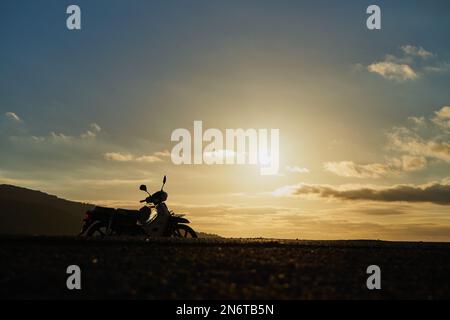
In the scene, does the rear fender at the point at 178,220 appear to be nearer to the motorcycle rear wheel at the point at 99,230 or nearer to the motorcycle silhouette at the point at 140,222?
the motorcycle silhouette at the point at 140,222

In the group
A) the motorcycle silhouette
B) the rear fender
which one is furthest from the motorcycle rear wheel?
the rear fender

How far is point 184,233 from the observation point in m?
22.7

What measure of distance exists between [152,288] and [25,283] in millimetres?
1941

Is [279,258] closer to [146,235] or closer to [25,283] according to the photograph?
[25,283]

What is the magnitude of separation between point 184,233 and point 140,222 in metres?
1.76

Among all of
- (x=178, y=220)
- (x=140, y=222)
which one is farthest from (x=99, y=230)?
(x=178, y=220)

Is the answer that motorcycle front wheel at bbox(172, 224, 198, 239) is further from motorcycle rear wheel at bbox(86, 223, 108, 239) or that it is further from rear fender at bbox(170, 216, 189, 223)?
motorcycle rear wheel at bbox(86, 223, 108, 239)

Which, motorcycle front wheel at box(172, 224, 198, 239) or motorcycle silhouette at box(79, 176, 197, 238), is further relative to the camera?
motorcycle front wheel at box(172, 224, 198, 239)

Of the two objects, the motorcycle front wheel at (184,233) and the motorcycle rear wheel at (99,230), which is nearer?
the motorcycle rear wheel at (99,230)

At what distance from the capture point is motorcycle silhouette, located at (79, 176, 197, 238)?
21.1 metres

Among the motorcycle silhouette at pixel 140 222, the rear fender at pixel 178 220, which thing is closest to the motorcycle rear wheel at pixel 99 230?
the motorcycle silhouette at pixel 140 222

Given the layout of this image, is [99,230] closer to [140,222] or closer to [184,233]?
[140,222]

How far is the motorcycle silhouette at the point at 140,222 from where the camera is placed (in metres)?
21.1
